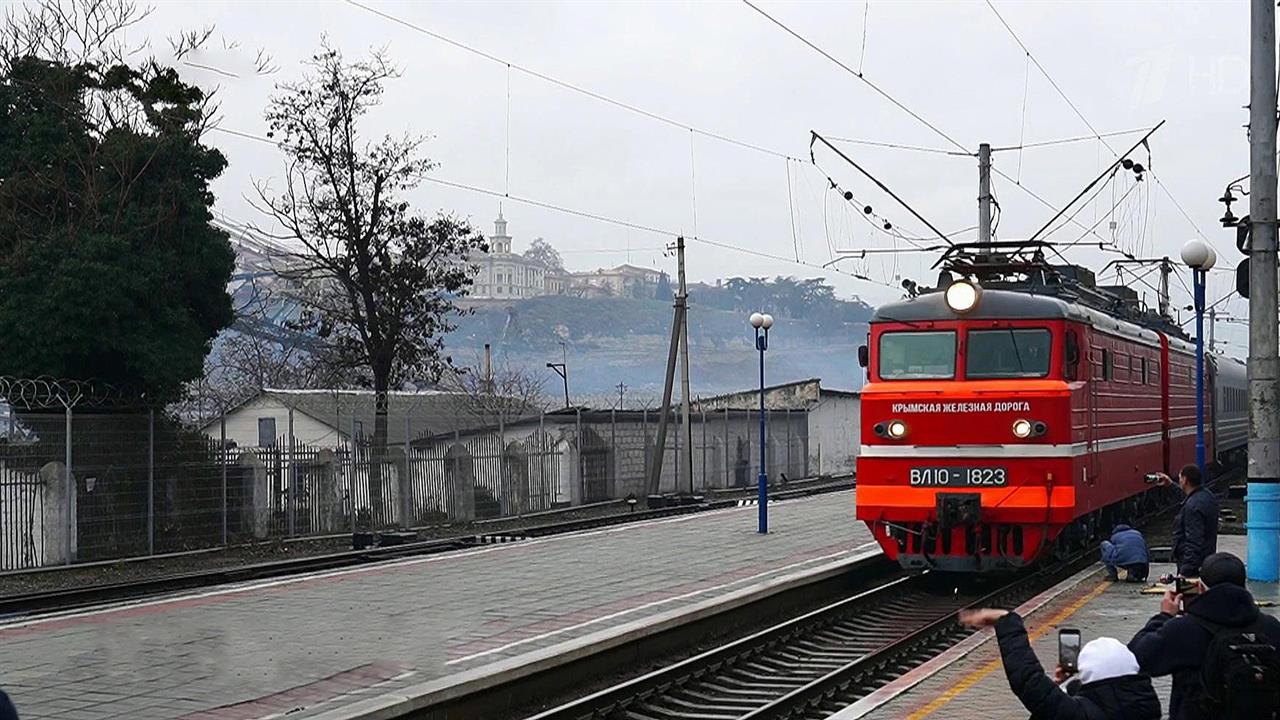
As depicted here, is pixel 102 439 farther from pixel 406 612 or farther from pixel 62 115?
pixel 406 612

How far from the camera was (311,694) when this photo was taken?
10555 mm

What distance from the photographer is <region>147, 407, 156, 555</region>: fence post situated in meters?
22.4

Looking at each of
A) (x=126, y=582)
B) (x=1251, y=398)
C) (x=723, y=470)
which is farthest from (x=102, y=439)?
(x=723, y=470)

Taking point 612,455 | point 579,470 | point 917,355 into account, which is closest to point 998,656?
point 917,355

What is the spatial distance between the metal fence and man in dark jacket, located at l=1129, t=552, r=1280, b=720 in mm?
17200

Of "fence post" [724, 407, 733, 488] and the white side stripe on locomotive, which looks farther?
"fence post" [724, 407, 733, 488]

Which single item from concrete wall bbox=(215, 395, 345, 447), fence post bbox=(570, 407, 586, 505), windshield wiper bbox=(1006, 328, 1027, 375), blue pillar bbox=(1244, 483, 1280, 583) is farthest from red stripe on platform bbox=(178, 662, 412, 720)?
concrete wall bbox=(215, 395, 345, 447)

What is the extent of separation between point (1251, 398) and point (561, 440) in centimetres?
2121

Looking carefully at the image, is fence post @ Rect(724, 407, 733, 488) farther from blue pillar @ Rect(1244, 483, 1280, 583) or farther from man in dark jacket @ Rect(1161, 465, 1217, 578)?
man in dark jacket @ Rect(1161, 465, 1217, 578)

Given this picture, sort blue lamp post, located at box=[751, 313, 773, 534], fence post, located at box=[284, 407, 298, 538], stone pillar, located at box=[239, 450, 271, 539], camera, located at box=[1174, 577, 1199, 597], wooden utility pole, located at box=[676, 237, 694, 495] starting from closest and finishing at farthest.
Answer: camera, located at box=[1174, 577, 1199, 597] → blue lamp post, located at box=[751, 313, 773, 534] → stone pillar, located at box=[239, 450, 271, 539] → fence post, located at box=[284, 407, 298, 538] → wooden utility pole, located at box=[676, 237, 694, 495]

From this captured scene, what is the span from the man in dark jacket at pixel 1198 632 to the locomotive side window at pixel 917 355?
1025 centimetres

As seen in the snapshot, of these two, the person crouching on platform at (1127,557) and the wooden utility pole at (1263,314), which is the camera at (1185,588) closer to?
the wooden utility pole at (1263,314)

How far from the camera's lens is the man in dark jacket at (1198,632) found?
21.8 feet

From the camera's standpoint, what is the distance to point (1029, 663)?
6.19 metres
